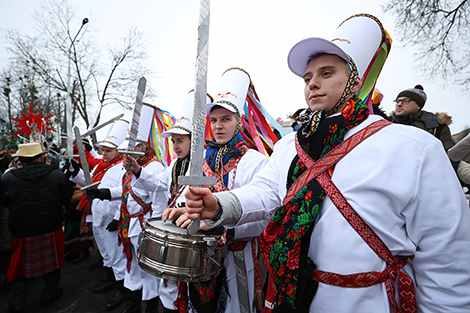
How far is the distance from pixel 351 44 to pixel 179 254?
157 centimetres

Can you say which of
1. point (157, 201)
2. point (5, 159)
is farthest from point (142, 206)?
point (5, 159)

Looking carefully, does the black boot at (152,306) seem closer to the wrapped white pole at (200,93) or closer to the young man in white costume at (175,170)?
the young man in white costume at (175,170)

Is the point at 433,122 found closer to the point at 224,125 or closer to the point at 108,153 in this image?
the point at 224,125

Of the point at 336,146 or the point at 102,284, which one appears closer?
the point at 336,146

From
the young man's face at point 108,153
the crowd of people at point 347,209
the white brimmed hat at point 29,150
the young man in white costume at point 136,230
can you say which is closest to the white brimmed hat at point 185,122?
the young man in white costume at point 136,230

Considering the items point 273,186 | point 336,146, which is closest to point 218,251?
point 273,186

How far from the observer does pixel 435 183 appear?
1077 mm

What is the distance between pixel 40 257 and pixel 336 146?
15.2 feet

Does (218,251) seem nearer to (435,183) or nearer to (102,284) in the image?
(435,183)

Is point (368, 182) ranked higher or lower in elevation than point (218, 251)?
higher

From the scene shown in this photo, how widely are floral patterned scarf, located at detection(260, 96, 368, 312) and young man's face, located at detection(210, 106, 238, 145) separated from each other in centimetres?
139

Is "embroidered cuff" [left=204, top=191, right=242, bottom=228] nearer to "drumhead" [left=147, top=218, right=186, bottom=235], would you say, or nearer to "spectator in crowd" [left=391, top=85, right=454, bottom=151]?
"drumhead" [left=147, top=218, right=186, bottom=235]

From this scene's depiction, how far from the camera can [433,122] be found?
3408 mm

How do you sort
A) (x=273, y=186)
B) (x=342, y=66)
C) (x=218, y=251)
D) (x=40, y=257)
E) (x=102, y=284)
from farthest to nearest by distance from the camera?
(x=102, y=284)
(x=40, y=257)
(x=218, y=251)
(x=273, y=186)
(x=342, y=66)
